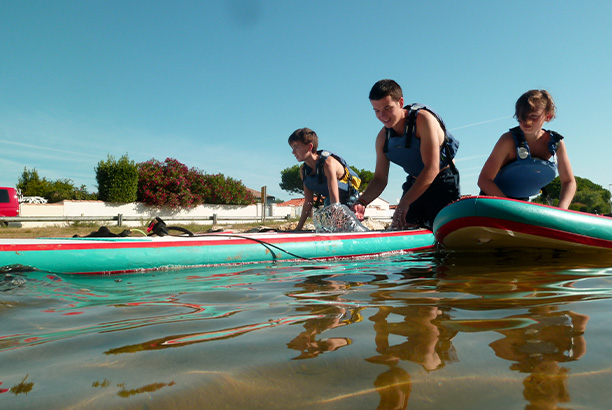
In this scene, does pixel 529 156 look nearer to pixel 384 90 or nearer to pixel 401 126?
pixel 401 126

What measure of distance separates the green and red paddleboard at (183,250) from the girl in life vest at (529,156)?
4.04 ft

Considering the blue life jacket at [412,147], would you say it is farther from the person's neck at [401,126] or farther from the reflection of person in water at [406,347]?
the reflection of person in water at [406,347]

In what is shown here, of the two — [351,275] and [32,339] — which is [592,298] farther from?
[32,339]

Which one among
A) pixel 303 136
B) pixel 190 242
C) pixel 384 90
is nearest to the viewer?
pixel 190 242

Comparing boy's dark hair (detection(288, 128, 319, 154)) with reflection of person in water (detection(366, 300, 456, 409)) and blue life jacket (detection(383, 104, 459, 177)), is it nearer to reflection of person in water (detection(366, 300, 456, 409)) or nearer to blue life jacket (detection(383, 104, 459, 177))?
blue life jacket (detection(383, 104, 459, 177))

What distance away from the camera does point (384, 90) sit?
427 centimetres

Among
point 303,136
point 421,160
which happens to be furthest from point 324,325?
point 303,136

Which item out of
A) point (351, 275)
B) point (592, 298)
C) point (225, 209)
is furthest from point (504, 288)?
point (225, 209)

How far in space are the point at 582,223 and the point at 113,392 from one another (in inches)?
159

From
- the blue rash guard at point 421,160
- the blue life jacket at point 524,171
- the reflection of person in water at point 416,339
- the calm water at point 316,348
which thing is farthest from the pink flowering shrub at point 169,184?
the reflection of person in water at point 416,339

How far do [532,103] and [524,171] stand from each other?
0.77 m

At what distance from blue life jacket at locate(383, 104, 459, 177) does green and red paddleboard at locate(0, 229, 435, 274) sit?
0.91 metres

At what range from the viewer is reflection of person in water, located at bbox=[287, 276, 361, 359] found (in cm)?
103

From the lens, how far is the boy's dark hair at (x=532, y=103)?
12.1 feet
